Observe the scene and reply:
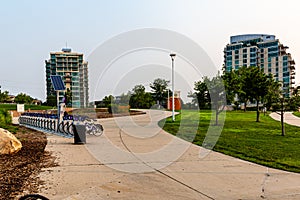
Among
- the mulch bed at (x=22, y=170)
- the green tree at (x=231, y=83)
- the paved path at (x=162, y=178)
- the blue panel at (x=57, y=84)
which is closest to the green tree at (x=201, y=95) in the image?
the green tree at (x=231, y=83)

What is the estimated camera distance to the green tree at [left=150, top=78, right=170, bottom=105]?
1081 inches

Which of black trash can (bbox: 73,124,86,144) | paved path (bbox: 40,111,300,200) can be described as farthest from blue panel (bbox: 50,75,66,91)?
paved path (bbox: 40,111,300,200)

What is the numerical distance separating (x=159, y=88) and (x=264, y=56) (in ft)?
280

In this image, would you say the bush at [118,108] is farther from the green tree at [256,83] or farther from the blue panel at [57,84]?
the blue panel at [57,84]

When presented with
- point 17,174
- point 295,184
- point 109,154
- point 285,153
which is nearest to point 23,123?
point 109,154

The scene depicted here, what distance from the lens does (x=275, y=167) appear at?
695 cm

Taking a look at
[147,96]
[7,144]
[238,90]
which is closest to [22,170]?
[7,144]

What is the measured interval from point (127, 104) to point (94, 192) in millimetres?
29768

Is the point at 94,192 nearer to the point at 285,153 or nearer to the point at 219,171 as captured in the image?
the point at 219,171

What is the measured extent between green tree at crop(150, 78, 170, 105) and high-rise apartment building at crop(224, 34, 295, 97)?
70.6 meters

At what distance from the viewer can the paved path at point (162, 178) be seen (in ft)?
16.7

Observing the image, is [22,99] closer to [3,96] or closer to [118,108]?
[3,96]

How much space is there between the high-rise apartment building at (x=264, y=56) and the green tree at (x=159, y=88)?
70.6 metres

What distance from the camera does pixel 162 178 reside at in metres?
6.14
